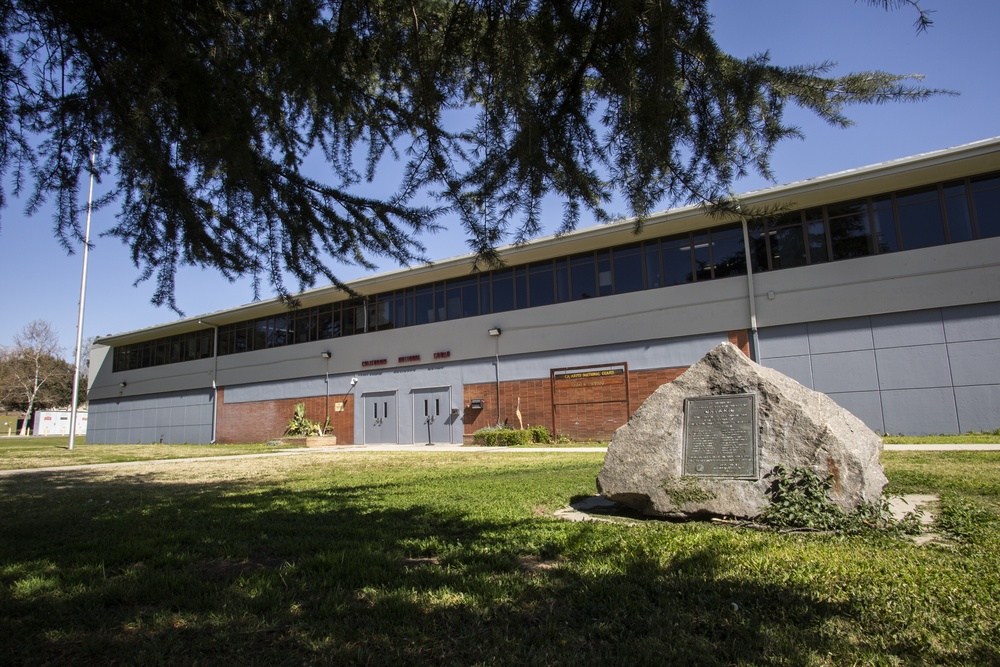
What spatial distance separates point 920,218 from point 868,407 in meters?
5.62

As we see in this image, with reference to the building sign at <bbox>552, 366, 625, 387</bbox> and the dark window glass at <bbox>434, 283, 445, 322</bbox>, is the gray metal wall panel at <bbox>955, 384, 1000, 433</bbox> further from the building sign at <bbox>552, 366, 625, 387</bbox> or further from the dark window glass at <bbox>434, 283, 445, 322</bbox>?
the dark window glass at <bbox>434, 283, 445, 322</bbox>

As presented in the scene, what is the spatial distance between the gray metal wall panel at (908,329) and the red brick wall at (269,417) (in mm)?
21529

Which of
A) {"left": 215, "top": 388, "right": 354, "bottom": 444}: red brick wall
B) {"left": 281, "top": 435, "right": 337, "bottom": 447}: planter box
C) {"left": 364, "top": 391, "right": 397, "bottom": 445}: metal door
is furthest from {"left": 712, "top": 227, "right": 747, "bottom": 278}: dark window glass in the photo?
{"left": 281, "top": 435, "right": 337, "bottom": 447}: planter box

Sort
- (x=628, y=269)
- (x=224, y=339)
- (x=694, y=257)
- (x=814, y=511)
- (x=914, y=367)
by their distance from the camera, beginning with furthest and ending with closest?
(x=224, y=339) → (x=628, y=269) → (x=694, y=257) → (x=914, y=367) → (x=814, y=511)

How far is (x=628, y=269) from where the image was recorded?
866 inches

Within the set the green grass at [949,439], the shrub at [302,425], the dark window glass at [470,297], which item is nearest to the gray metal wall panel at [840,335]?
the green grass at [949,439]

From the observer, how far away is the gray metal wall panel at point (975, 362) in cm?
1594

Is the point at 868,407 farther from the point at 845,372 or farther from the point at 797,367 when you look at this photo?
the point at 797,367

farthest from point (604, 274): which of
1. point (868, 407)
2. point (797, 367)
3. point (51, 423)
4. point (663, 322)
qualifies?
point (51, 423)

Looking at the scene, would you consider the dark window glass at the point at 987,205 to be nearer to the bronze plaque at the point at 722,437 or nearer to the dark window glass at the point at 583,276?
the dark window glass at the point at 583,276

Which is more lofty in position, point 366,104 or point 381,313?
point 381,313

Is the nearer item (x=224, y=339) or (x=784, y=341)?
(x=784, y=341)

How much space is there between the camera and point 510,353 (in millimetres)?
23969

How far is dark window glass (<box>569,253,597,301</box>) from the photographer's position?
74.4 feet
